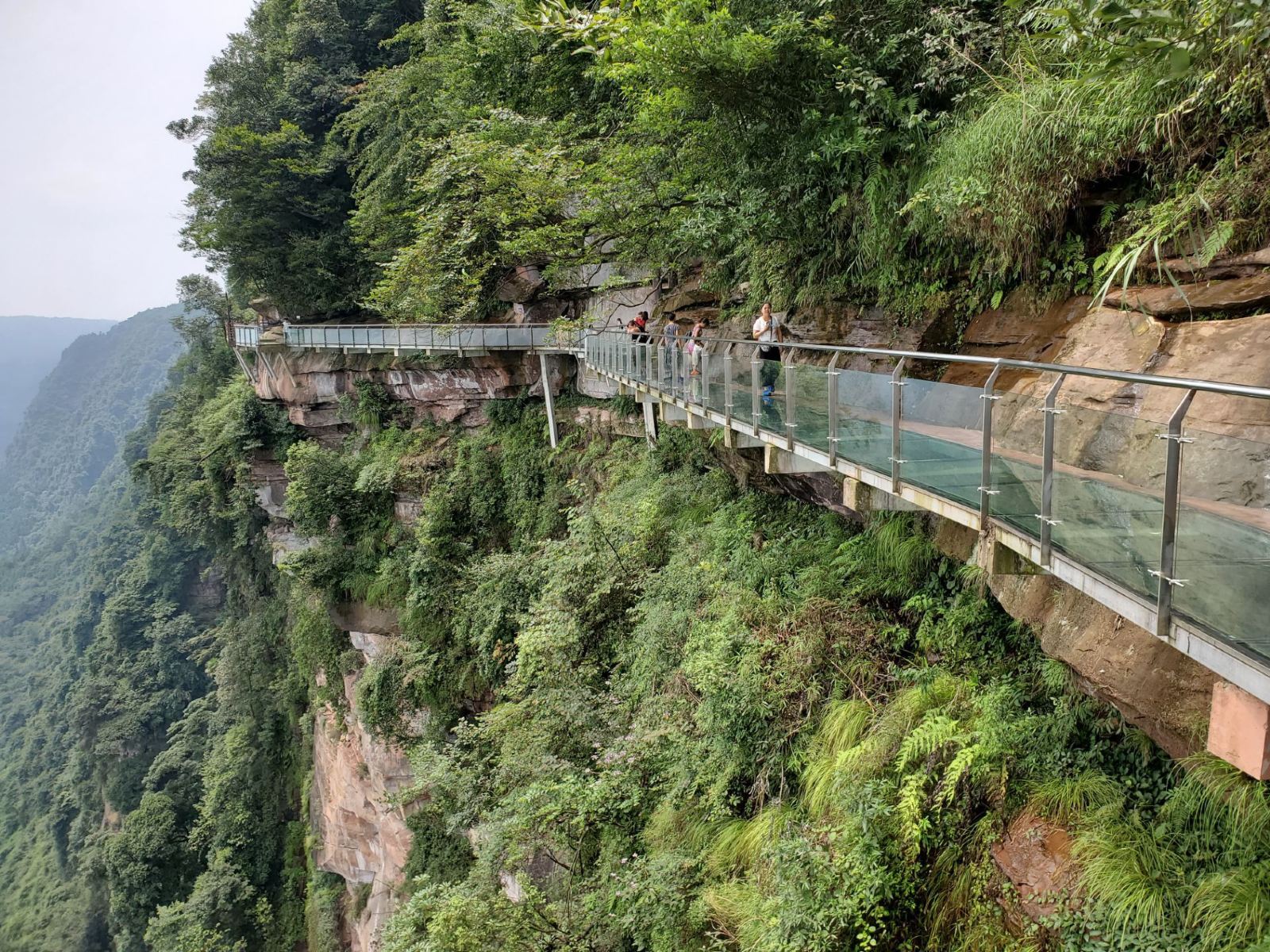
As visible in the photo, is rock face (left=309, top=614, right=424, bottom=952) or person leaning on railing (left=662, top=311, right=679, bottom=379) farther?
rock face (left=309, top=614, right=424, bottom=952)

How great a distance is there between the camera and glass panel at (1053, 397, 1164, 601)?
2.65m

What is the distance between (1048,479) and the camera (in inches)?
128

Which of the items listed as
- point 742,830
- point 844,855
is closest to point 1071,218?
point 844,855

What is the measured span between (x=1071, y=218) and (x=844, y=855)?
217 inches

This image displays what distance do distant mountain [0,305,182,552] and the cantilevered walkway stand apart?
331 ft

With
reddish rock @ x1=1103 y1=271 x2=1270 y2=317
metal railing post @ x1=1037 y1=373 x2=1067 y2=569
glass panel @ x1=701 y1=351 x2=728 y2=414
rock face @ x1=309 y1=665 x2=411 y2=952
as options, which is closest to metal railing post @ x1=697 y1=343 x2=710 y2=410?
glass panel @ x1=701 y1=351 x2=728 y2=414

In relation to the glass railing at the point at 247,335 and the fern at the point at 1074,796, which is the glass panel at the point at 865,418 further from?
the glass railing at the point at 247,335

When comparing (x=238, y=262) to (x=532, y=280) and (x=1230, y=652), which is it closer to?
(x=532, y=280)

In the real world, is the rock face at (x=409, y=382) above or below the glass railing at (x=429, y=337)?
below

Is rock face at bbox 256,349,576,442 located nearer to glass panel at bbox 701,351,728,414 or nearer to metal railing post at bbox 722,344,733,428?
glass panel at bbox 701,351,728,414

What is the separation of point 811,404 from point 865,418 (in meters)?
0.76

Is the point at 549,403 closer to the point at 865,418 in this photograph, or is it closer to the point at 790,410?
the point at 790,410

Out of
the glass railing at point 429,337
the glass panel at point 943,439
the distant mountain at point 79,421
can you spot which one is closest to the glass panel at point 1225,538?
the glass panel at point 943,439

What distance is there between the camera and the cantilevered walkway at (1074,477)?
231 cm
